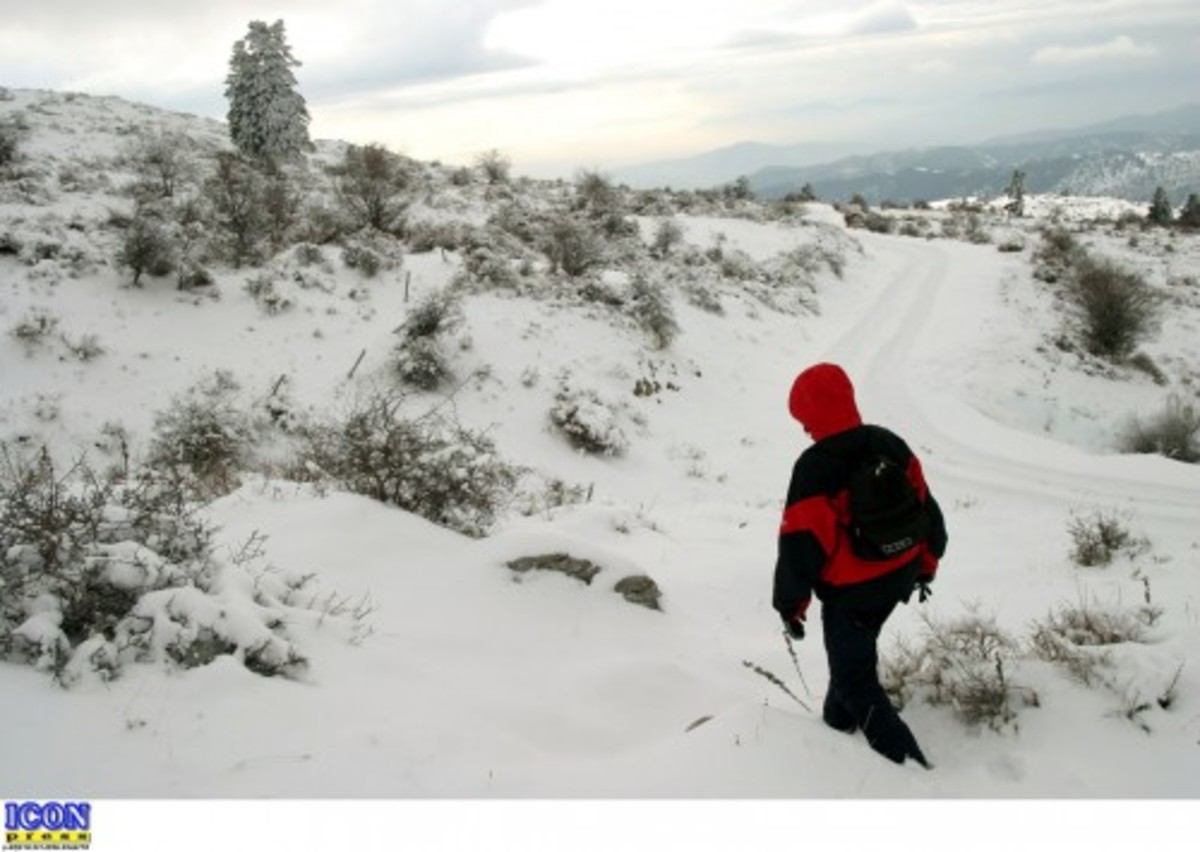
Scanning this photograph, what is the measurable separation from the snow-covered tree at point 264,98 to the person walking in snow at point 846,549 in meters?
35.3

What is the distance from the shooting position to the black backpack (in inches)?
147

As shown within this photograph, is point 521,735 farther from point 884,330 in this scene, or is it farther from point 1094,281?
point 1094,281

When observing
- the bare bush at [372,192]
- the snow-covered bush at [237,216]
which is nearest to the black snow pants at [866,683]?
the snow-covered bush at [237,216]

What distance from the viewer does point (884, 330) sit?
80.8 feet

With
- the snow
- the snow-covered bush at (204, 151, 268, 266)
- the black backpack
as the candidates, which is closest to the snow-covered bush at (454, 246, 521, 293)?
the snow

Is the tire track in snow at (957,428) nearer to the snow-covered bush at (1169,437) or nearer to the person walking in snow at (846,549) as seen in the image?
the snow-covered bush at (1169,437)

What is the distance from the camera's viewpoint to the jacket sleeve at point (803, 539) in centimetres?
A: 377

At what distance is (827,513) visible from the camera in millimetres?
3775

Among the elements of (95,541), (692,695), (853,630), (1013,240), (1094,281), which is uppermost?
(1013,240)

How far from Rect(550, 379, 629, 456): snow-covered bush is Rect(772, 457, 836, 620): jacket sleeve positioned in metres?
10.6

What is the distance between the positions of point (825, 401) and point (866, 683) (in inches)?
57.1

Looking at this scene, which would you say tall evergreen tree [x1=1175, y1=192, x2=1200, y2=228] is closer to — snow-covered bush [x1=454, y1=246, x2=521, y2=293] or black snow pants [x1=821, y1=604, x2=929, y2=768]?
snow-covered bush [x1=454, y1=246, x2=521, y2=293]

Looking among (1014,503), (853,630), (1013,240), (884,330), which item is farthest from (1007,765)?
(1013,240)

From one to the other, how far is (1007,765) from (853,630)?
103 centimetres
